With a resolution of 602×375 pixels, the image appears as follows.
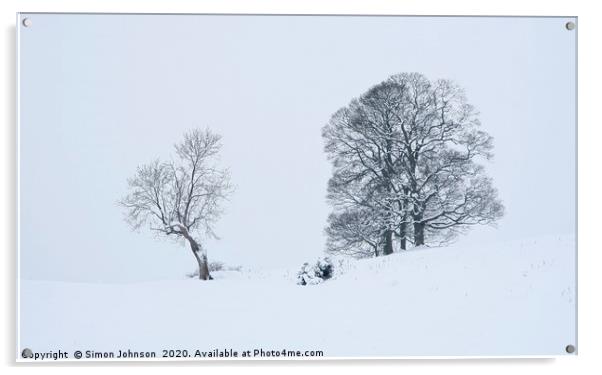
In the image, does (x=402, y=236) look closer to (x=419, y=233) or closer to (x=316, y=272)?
(x=419, y=233)

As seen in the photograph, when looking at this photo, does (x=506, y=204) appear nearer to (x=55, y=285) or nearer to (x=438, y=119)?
(x=438, y=119)

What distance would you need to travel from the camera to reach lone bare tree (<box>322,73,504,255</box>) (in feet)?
19.0

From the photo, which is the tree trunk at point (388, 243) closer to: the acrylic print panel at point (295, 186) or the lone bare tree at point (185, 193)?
the acrylic print panel at point (295, 186)

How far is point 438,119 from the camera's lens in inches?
229

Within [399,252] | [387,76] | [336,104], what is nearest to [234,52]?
[336,104]

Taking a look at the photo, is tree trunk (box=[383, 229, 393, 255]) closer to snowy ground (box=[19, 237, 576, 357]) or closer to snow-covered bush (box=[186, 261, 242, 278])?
snowy ground (box=[19, 237, 576, 357])

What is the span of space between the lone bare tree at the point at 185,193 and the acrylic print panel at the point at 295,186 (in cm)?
2

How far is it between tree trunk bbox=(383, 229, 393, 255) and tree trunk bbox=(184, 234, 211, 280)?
1.64 meters

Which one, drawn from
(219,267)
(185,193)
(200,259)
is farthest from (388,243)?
(185,193)

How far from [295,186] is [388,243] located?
40.1 inches

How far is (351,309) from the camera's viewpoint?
18.5 feet

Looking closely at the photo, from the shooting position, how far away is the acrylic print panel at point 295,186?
563cm

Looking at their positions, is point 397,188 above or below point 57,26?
below

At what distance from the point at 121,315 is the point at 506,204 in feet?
11.9
